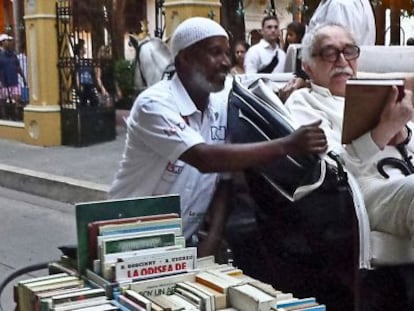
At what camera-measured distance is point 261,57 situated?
874 centimetres

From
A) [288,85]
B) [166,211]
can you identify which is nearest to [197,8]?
[288,85]

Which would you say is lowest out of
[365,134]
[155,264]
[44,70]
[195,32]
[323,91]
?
[44,70]

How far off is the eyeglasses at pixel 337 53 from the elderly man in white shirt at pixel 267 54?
17.3ft

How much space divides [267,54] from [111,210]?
6.77 m

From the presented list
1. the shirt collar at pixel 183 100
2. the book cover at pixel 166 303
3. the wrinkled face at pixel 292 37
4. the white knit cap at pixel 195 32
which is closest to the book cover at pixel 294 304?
A: the book cover at pixel 166 303

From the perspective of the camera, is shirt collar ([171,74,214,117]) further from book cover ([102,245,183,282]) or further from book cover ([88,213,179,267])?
book cover ([102,245,183,282])

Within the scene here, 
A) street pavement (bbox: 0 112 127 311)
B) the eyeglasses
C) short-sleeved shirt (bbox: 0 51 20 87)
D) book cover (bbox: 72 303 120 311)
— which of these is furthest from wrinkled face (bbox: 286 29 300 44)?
book cover (bbox: 72 303 120 311)

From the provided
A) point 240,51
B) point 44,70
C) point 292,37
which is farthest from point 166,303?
point 44,70

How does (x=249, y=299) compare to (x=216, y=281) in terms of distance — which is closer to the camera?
(x=249, y=299)

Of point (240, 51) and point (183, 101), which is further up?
point (183, 101)

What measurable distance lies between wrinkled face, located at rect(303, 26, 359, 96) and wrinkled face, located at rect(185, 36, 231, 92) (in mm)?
629

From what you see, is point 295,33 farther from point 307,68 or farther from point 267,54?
point 307,68

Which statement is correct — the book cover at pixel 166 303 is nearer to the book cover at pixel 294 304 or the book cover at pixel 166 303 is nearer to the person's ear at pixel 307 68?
the book cover at pixel 294 304

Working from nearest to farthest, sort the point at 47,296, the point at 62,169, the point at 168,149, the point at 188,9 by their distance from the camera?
1. the point at 47,296
2. the point at 168,149
3. the point at 62,169
4. the point at 188,9
